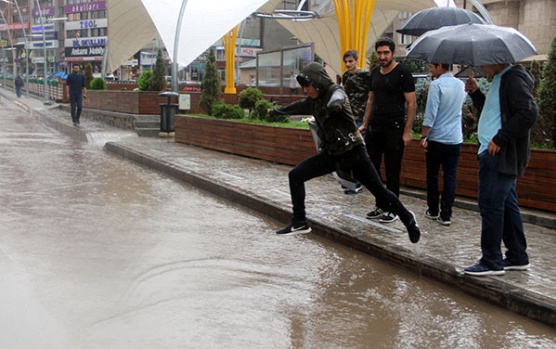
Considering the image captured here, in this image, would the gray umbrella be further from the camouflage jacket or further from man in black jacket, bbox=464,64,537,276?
the camouflage jacket

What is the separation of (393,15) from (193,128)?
2898cm

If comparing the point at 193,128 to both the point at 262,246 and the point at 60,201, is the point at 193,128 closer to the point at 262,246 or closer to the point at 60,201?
the point at 60,201

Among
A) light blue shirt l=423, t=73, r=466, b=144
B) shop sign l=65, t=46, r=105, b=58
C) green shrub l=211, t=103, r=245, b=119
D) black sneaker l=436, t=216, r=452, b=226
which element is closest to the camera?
light blue shirt l=423, t=73, r=466, b=144

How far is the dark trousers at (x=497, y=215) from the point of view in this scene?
491 cm

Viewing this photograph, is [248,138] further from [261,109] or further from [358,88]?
[358,88]

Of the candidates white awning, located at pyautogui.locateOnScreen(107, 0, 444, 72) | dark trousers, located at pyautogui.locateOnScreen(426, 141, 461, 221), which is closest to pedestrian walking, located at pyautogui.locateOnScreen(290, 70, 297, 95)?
white awning, located at pyautogui.locateOnScreen(107, 0, 444, 72)

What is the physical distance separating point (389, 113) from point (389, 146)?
34cm

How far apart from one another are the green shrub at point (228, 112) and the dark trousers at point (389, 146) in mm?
8067

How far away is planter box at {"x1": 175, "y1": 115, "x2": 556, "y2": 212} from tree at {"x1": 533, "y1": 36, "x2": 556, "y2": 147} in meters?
0.70

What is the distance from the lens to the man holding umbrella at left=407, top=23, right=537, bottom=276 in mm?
4766

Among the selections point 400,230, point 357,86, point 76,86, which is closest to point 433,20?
point 357,86

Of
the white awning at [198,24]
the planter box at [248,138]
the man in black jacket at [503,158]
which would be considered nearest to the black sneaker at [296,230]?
the man in black jacket at [503,158]

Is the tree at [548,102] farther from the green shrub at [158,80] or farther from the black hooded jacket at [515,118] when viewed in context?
the green shrub at [158,80]

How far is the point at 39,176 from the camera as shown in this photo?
35.6 ft
